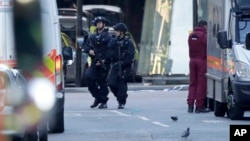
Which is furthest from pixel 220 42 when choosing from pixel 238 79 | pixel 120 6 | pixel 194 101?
pixel 120 6

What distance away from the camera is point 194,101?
17.8 m

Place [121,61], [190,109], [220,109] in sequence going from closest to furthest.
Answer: [220,109], [190,109], [121,61]

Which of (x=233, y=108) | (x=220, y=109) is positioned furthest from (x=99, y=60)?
(x=233, y=108)

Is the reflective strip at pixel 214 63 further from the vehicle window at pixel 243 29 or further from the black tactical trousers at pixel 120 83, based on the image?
the black tactical trousers at pixel 120 83

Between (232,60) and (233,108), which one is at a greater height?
(232,60)

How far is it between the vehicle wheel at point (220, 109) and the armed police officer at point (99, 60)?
323cm

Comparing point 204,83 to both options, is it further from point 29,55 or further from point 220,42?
point 29,55

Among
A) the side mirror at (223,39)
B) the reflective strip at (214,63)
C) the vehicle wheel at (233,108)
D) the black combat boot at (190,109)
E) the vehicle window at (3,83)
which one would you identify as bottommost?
the black combat boot at (190,109)

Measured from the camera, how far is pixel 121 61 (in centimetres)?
1889

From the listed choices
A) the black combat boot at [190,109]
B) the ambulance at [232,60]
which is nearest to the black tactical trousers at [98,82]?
the black combat boot at [190,109]

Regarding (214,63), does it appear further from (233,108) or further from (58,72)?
(58,72)

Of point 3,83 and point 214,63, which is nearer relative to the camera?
point 3,83

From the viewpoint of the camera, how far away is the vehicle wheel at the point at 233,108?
15.1 metres

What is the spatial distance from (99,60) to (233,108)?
451 cm
